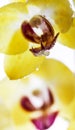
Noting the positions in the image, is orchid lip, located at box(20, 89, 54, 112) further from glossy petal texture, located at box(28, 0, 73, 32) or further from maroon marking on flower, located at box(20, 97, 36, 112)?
glossy petal texture, located at box(28, 0, 73, 32)

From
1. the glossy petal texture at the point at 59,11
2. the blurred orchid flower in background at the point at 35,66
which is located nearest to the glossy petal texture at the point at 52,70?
the blurred orchid flower in background at the point at 35,66

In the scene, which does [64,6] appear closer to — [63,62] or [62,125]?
[63,62]

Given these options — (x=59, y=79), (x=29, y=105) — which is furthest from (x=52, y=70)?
(x=29, y=105)

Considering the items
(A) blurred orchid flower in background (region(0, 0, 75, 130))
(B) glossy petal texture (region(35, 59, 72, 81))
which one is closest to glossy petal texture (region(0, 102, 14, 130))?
(A) blurred orchid flower in background (region(0, 0, 75, 130))

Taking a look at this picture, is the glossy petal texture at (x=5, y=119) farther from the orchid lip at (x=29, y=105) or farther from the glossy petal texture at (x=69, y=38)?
the glossy petal texture at (x=69, y=38)

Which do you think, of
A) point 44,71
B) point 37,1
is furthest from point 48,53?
point 37,1

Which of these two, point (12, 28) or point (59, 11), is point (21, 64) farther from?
point (59, 11)
